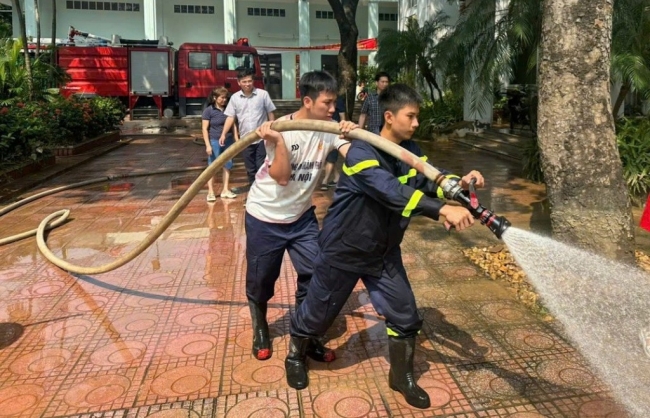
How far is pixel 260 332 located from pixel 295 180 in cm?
93

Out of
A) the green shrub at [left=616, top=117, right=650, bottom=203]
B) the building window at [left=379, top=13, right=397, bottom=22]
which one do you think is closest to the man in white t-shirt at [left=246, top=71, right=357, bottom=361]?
the green shrub at [left=616, top=117, right=650, bottom=203]

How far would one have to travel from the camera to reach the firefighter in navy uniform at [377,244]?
8.83 feet

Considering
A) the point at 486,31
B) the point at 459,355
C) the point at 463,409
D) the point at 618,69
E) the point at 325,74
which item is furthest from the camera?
the point at 486,31

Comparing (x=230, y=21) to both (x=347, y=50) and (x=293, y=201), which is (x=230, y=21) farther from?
(x=293, y=201)

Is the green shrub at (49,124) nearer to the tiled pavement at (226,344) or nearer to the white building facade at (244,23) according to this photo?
the tiled pavement at (226,344)

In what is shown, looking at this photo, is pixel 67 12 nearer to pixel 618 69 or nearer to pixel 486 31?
pixel 486 31

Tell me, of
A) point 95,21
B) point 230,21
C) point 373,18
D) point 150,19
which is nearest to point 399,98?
point 230,21

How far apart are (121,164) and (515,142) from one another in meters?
8.19

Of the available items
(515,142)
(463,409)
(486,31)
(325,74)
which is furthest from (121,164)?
(463,409)

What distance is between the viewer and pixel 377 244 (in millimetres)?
2721

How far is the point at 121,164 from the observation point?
1136 centimetres

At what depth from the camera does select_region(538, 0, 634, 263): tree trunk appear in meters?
4.01

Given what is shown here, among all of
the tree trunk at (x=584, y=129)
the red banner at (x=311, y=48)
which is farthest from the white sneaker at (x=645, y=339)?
the red banner at (x=311, y=48)

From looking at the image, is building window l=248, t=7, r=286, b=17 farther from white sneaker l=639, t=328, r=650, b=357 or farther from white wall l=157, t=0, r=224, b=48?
white sneaker l=639, t=328, r=650, b=357
